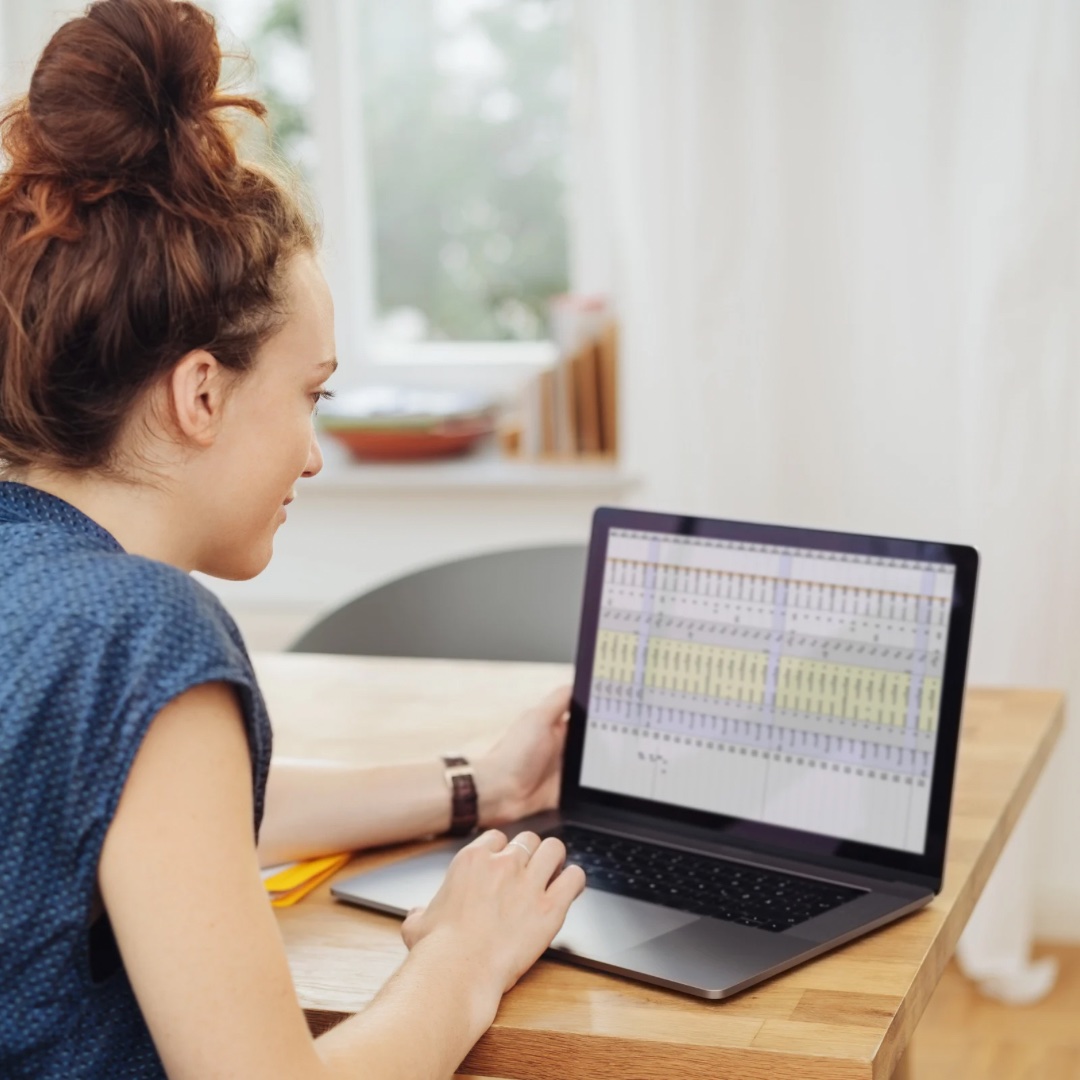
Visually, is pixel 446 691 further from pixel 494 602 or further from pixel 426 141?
pixel 426 141

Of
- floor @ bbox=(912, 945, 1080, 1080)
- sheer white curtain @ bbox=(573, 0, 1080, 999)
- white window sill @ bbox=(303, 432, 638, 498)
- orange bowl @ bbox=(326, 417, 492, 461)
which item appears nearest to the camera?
floor @ bbox=(912, 945, 1080, 1080)

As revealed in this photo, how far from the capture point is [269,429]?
94cm

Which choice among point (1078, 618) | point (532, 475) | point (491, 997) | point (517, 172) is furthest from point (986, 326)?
point (491, 997)

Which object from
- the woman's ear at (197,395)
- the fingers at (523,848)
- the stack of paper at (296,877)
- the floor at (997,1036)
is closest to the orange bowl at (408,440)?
the floor at (997,1036)

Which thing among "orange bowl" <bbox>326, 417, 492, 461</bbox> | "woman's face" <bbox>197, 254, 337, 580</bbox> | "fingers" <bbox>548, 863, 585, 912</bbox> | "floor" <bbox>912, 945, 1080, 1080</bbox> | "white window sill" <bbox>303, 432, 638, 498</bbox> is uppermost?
"woman's face" <bbox>197, 254, 337, 580</bbox>

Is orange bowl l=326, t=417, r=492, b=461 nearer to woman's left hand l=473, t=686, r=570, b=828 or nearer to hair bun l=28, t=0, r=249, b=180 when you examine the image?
woman's left hand l=473, t=686, r=570, b=828

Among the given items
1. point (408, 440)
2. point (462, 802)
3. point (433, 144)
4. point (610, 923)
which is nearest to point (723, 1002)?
point (610, 923)

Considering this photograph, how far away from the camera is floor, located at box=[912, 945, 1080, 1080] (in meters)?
2.27

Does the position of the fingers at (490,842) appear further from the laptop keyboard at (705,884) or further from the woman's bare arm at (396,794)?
the woman's bare arm at (396,794)

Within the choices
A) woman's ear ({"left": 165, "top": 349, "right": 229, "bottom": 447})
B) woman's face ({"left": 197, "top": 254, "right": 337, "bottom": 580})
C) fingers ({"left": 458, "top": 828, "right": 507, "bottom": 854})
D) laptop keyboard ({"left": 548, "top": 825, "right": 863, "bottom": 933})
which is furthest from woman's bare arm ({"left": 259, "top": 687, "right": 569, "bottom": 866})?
woman's ear ({"left": 165, "top": 349, "right": 229, "bottom": 447})

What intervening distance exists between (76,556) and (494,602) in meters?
1.18

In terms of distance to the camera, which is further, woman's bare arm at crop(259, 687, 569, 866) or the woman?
woman's bare arm at crop(259, 687, 569, 866)

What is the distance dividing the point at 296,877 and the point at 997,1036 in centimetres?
157

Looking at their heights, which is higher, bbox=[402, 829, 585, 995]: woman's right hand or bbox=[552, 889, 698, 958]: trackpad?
bbox=[402, 829, 585, 995]: woman's right hand
